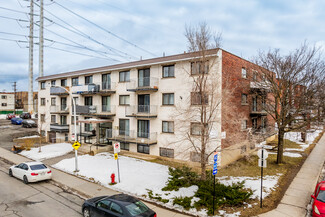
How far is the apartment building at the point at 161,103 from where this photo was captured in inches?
746

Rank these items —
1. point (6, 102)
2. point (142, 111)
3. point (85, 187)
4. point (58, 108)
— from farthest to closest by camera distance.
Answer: point (6, 102) < point (58, 108) < point (142, 111) < point (85, 187)

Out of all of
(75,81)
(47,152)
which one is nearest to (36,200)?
(47,152)

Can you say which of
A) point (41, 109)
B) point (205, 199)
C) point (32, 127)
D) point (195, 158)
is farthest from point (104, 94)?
point (32, 127)

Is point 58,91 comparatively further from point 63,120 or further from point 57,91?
point 63,120

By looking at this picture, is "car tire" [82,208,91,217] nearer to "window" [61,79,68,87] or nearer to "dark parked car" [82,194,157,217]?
"dark parked car" [82,194,157,217]

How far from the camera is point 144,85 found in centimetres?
2198

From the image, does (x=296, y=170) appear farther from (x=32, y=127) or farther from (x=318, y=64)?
(x=32, y=127)

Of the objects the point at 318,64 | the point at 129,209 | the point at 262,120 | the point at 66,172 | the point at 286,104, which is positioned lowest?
the point at 66,172

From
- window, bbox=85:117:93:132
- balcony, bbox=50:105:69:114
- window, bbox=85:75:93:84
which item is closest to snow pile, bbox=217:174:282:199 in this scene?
window, bbox=85:117:93:132

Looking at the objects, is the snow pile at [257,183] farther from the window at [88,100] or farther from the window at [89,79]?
the window at [89,79]

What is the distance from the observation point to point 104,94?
25.7 m

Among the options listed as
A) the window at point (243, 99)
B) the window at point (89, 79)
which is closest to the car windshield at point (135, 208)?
the window at point (243, 99)

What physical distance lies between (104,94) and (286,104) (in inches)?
757

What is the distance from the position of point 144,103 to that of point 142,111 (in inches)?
39.9
